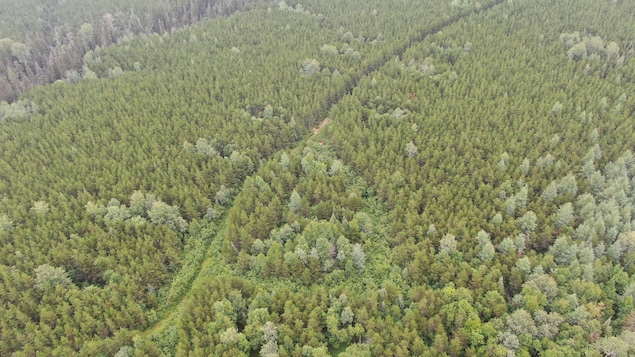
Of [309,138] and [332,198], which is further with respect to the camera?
[309,138]

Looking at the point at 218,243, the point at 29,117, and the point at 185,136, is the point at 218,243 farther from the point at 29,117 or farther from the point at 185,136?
the point at 29,117

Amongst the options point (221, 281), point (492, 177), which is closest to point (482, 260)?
point (492, 177)

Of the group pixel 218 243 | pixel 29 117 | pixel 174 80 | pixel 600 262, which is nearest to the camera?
pixel 600 262

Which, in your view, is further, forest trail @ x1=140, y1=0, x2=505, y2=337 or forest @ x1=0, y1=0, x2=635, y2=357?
forest trail @ x1=140, y1=0, x2=505, y2=337

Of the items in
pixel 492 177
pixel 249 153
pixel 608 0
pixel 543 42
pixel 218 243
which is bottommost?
pixel 218 243

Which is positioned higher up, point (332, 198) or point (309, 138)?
point (332, 198)
